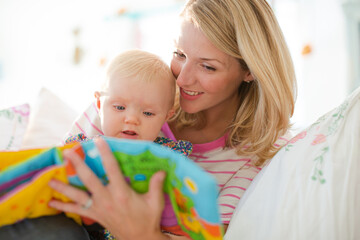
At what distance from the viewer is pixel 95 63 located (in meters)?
4.16

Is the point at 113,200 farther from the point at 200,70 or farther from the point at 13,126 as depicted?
the point at 13,126

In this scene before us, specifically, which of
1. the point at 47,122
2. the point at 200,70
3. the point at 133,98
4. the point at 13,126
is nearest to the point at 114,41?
the point at 47,122

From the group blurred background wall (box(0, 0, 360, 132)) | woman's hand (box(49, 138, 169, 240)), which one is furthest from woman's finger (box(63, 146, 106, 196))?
blurred background wall (box(0, 0, 360, 132))

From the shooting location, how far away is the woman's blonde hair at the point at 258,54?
1.22 m

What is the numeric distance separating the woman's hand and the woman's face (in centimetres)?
56

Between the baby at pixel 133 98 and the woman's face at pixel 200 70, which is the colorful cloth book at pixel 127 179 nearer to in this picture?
the baby at pixel 133 98

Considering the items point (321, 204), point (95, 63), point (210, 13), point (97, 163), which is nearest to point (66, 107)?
point (210, 13)

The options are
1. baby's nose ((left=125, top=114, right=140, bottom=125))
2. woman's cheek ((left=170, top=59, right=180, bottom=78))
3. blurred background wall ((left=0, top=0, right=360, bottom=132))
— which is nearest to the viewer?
baby's nose ((left=125, top=114, right=140, bottom=125))

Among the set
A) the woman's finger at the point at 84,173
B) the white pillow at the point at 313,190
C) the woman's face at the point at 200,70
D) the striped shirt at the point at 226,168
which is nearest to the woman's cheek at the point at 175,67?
the woman's face at the point at 200,70

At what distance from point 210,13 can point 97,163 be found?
738 mm

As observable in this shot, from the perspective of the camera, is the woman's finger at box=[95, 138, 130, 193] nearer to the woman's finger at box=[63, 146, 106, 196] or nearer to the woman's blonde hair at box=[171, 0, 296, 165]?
the woman's finger at box=[63, 146, 106, 196]

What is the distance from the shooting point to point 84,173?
0.76 meters

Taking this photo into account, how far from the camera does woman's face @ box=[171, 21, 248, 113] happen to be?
1225 mm

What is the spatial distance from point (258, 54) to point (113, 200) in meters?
0.77
